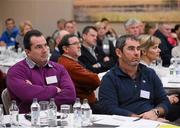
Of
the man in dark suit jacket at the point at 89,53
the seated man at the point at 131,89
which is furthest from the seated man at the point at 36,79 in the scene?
the man in dark suit jacket at the point at 89,53

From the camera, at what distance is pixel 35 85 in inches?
155

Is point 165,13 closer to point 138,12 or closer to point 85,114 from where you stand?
point 138,12

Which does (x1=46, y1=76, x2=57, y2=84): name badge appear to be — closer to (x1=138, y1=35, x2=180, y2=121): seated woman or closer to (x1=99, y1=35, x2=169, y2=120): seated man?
(x1=99, y1=35, x2=169, y2=120): seated man

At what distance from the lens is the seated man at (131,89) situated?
3742 millimetres

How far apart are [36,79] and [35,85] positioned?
0.09 metres

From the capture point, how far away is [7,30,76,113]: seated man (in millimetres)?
3875

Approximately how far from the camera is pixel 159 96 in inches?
155

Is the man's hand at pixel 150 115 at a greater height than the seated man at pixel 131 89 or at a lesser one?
lesser

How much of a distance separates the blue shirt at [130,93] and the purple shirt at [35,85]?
16.6 inches

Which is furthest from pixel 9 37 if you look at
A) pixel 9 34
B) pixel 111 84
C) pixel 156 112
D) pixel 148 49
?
pixel 156 112

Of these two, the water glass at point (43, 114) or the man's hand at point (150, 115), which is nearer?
the water glass at point (43, 114)

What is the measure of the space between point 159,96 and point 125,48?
0.57m

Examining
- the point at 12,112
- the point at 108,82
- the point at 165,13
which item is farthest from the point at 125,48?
the point at 165,13

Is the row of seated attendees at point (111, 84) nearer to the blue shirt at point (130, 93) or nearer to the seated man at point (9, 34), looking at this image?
the blue shirt at point (130, 93)
